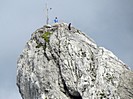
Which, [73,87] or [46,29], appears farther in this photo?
[46,29]

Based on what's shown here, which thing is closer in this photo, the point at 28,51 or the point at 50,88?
the point at 50,88

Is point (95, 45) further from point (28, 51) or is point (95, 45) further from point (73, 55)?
point (28, 51)

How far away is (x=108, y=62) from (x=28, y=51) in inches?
617

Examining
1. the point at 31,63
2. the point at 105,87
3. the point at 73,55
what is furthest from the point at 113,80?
the point at 31,63

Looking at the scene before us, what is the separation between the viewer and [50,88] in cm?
9625

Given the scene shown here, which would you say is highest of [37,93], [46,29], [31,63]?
[46,29]

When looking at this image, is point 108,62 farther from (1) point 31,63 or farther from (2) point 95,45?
(1) point 31,63

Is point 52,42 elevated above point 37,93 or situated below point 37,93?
above

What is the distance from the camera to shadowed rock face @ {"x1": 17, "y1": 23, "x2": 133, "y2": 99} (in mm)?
94750

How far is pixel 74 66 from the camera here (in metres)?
→ 96.9

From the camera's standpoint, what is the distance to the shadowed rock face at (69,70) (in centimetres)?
9475

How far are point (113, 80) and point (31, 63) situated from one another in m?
15.8

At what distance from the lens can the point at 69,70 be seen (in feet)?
317

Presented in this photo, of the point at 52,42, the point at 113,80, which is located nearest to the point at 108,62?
the point at 113,80
